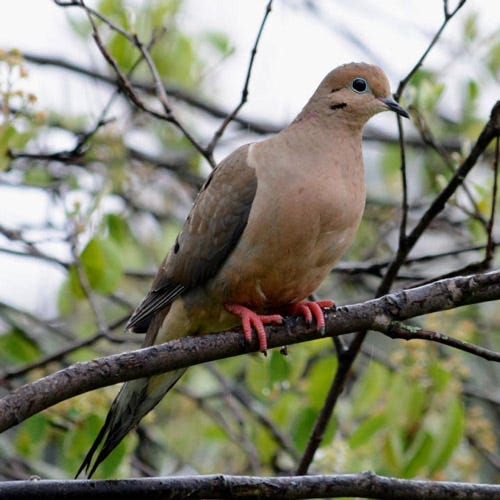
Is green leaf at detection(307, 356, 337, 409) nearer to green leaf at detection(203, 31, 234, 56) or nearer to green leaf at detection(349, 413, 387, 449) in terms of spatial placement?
green leaf at detection(349, 413, 387, 449)

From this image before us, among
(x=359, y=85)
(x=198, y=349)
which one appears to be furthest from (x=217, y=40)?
(x=198, y=349)

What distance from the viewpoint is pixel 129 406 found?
3.15 m

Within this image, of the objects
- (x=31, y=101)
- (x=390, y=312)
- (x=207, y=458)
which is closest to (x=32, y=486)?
(x=390, y=312)

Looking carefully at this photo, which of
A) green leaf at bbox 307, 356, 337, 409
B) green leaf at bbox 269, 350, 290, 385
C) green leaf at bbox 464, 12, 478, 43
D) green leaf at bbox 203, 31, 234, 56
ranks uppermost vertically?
green leaf at bbox 464, 12, 478, 43

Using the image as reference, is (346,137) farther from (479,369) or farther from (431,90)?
(479,369)

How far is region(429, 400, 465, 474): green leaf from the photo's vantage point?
3344mm

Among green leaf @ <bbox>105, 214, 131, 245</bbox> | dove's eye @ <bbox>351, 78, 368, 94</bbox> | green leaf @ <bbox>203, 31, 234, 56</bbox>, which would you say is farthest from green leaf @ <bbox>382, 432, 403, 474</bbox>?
green leaf @ <bbox>203, 31, 234, 56</bbox>

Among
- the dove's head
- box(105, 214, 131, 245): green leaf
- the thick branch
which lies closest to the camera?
the thick branch

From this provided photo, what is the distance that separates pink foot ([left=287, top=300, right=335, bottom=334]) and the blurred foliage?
39 centimetres

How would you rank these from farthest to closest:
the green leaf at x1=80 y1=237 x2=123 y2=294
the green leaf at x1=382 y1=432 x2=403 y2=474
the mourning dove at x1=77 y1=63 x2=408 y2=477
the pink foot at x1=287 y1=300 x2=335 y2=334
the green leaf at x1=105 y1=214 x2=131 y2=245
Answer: the green leaf at x1=105 y1=214 x2=131 y2=245 < the green leaf at x1=382 y1=432 x2=403 y2=474 < the green leaf at x1=80 y1=237 x2=123 y2=294 < the mourning dove at x1=77 y1=63 x2=408 y2=477 < the pink foot at x1=287 y1=300 x2=335 y2=334

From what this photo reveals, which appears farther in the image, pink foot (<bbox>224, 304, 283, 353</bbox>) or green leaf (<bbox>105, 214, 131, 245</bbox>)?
green leaf (<bbox>105, 214, 131, 245</bbox>)

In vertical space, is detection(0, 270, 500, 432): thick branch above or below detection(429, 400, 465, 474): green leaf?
below

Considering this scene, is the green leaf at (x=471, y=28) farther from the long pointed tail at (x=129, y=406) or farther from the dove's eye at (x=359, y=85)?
the long pointed tail at (x=129, y=406)

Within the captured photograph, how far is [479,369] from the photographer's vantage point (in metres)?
6.74
